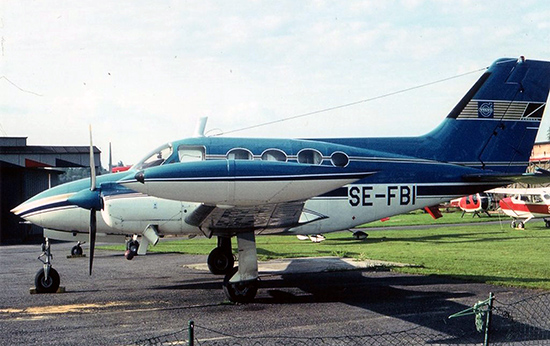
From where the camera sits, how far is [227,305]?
39.1ft

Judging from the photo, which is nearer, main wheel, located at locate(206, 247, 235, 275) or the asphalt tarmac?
the asphalt tarmac

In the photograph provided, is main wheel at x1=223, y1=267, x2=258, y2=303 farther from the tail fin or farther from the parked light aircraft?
the parked light aircraft

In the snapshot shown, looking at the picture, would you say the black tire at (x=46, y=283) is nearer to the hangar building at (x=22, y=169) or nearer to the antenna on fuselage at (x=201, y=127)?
the antenna on fuselage at (x=201, y=127)

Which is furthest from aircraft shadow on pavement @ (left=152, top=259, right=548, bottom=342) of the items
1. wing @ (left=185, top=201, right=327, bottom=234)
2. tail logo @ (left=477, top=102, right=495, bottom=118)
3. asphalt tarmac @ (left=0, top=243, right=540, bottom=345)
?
tail logo @ (left=477, top=102, right=495, bottom=118)

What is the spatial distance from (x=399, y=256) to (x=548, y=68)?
28.0 ft

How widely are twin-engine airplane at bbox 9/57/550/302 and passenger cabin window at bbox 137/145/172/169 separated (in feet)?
0.10

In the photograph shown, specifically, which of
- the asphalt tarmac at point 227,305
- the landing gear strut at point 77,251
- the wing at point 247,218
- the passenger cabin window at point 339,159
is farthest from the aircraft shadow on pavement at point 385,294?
the landing gear strut at point 77,251

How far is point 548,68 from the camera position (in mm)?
16359

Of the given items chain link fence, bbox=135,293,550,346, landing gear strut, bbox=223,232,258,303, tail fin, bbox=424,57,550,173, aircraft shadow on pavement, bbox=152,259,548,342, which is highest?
tail fin, bbox=424,57,550,173

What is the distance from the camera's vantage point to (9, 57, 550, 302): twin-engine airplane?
862 cm

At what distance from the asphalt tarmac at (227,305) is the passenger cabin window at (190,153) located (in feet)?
10.8

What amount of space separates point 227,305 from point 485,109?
32.1 feet

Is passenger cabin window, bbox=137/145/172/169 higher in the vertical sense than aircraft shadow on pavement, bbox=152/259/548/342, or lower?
higher

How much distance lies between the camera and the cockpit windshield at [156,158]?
42.8 ft
